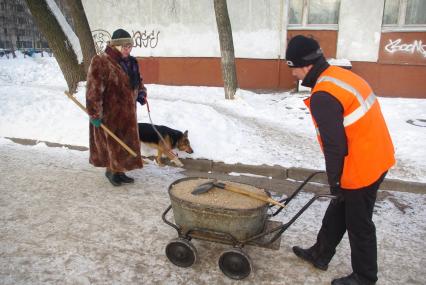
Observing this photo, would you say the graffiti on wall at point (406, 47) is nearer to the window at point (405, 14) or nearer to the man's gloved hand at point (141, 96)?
the window at point (405, 14)

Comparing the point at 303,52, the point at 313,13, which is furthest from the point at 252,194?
the point at 313,13

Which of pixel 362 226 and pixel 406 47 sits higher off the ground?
pixel 406 47

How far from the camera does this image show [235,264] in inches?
120

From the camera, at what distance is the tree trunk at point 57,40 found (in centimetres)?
826

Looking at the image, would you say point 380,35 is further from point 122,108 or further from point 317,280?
point 317,280

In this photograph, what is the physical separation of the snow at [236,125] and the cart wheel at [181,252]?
2.74 m

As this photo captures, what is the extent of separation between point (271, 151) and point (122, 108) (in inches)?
104

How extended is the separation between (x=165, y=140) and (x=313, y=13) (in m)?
8.05

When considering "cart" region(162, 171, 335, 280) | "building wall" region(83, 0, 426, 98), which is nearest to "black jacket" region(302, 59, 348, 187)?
"cart" region(162, 171, 335, 280)

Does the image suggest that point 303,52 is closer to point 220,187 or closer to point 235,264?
point 220,187

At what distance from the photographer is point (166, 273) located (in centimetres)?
317

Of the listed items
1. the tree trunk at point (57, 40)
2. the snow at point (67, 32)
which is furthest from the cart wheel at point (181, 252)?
the snow at point (67, 32)

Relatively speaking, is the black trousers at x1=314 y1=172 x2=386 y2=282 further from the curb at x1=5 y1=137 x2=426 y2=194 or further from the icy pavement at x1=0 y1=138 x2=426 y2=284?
the curb at x1=5 y1=137 x2=426 y2=194

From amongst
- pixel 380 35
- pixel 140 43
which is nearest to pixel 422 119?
pixel 380 35
